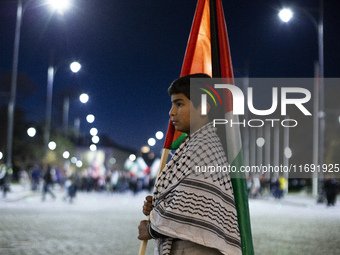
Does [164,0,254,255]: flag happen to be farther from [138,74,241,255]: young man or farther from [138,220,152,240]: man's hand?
[138,220,152,240]: man's hand

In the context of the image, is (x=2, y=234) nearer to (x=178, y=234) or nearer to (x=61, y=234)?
(x=61, y=234)

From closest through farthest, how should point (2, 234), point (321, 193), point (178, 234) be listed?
point (178, 234) → point (2, 234) → point (321, 193)

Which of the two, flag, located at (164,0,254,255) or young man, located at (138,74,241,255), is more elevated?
flag, located at (164,0,254,255)

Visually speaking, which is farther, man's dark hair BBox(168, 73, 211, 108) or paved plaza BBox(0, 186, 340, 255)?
paved plaza BBox(0, 186, 340, 255)

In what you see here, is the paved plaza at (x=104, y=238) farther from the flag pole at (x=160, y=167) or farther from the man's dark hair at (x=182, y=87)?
the man's dark hair at (x=182, y=87)

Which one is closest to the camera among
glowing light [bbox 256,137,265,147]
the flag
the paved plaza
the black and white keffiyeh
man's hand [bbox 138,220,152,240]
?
the black and white keffiyeh

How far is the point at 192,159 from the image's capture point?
2.50 metres

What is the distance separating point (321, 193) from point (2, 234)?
2191 centimetres

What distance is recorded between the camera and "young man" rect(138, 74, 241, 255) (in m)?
2.40

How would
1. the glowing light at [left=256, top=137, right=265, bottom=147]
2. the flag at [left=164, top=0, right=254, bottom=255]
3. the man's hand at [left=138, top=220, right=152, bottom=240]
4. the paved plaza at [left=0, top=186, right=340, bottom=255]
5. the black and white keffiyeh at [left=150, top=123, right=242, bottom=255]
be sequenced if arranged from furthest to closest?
1. the glowing light at [left=256, top=137, right=265, bottom=147]
2. the paved plaza at [left=0, top=186, right=340, bottom=255]
3. the flag at [left=164, top=0, right=254, bottom=255]
4. the man's hand at [left=138, top=220, right=152, bottom=240]
5. the black and white keffiyeh at [left=150, top=123, right=242, bottom=255]

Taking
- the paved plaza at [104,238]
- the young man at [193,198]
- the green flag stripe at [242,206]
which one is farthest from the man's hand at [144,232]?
the paved plaza at [104,238]

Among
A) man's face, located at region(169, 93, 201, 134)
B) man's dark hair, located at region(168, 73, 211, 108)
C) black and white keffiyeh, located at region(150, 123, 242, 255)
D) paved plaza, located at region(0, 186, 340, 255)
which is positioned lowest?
paved plaza, located at region(0, 186, 340, 255)

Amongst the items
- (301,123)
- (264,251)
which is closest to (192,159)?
(264,251)

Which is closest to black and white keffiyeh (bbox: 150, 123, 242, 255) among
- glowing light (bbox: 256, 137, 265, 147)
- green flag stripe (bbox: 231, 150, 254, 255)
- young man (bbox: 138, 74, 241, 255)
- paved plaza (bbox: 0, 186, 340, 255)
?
young man (bbox: 138, 74, 241, 255)
